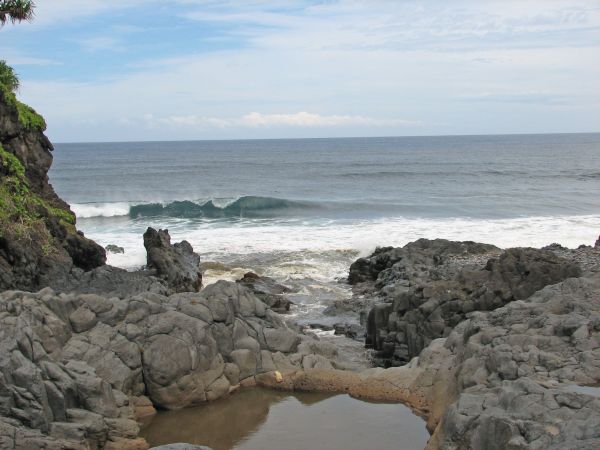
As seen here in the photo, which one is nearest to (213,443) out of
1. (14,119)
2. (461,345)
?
(461,345)

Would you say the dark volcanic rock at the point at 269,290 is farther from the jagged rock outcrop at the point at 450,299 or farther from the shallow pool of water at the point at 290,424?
the shallow pool of water at the point at 290,424

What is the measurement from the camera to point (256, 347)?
17234mm

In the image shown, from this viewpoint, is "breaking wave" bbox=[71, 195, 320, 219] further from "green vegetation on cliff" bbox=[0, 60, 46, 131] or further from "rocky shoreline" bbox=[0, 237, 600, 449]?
"rocky shoreline" bbox=[0, 237, 600, 449]

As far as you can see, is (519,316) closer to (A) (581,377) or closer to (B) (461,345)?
(B) (461,345)

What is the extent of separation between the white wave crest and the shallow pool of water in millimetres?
39480

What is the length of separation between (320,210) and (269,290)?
87.0ft

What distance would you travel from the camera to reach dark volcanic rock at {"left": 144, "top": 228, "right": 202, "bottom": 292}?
1016 inches

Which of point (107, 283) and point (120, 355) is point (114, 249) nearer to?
point (107, 283)

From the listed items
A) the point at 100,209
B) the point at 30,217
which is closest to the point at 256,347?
the point at 30,217

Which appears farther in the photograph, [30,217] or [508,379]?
[30,217]

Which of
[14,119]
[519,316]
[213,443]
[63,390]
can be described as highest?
[14,119]

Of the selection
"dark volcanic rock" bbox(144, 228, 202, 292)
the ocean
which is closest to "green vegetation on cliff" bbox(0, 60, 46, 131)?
"dark volcanic rock" bbox(144, 228, 202, 292)

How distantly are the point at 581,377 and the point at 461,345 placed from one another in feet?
10.6

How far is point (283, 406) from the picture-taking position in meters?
15.6
